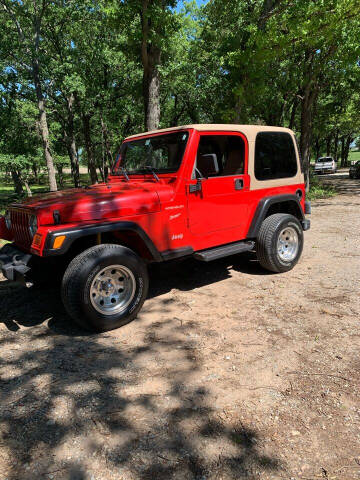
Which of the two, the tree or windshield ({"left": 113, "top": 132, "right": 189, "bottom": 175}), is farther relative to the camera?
the tree

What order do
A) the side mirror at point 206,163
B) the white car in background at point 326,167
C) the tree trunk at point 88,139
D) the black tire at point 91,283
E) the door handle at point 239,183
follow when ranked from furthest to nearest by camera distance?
the white car in background at point 326,167 < the tree trunk at point 88,139 < the door handle at point 239,183 < the side mirror at point 206,163 < the black tire at point 91,283

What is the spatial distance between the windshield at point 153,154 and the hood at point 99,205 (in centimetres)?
42

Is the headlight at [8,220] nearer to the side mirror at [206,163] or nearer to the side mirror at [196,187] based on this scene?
the side mirror at [196,187]

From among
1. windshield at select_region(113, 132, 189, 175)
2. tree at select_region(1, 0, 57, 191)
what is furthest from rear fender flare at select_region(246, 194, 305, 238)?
tree at select_region(1, 0, 57, 191)

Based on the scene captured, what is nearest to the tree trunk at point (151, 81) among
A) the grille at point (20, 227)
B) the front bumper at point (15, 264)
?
the grille at point (20, 227)

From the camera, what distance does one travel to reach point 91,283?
314cm

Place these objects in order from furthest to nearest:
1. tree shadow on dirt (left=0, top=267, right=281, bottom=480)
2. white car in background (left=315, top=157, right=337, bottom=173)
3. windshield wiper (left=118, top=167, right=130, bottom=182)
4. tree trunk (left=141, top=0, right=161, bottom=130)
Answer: white car in background (left=315, top=157, right=337, bottom=173) → tree trunk (left=141, top=0, right=161, bottom=130) → windshield wiper (left=118, top=167, right=130, bottom=182) → tree shadow on dirt (left=0, top=267, right=281, bottom=480)

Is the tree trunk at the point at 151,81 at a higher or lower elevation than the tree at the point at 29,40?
lower

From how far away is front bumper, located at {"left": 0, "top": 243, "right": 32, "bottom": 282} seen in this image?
3123mm

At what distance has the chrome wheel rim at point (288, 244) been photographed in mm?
4957

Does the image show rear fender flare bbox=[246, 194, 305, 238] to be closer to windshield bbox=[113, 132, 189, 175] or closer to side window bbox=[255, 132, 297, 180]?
side window bbox=[255, 132, 297, 180]

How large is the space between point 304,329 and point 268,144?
8.75 ft

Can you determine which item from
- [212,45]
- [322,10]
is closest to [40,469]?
Answer: [322,10]

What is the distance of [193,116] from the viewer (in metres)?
23.6
